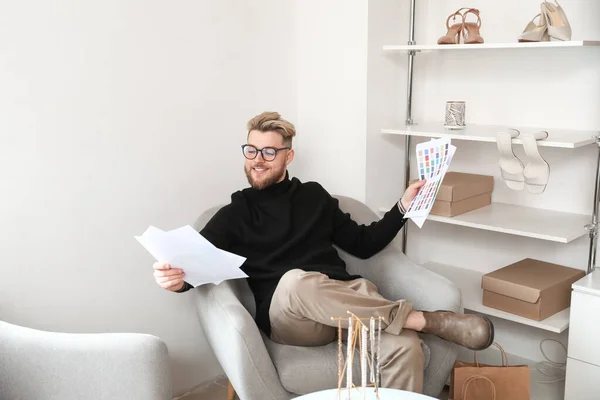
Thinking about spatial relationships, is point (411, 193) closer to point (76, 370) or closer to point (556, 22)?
point (556, 22)

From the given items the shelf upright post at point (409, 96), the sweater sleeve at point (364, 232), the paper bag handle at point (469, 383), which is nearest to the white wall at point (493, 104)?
the shelf upright post at point (409, 96)

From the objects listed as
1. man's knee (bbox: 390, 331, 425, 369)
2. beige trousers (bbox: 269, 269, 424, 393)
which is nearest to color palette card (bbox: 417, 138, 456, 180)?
beige trousers (bbox: 269, 269, 424, 393)

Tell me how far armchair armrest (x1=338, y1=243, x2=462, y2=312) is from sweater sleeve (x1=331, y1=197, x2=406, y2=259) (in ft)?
0.14

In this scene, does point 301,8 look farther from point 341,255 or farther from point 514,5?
point 341,255

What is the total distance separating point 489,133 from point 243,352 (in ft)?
4.33

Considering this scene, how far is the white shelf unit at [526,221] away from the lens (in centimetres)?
250

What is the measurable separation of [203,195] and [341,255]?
0.61 metres

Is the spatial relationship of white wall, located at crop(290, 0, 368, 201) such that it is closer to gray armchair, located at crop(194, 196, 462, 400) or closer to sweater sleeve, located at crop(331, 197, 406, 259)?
sweater sleeve, located at crop(331, 197, 406, 259)

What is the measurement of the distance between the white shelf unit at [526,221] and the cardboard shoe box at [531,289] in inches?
5.5

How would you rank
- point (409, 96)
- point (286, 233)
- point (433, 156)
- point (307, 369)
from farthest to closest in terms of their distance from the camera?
point (409, 96)
point (286, 233)
point (433, 156)
point (307, 369)

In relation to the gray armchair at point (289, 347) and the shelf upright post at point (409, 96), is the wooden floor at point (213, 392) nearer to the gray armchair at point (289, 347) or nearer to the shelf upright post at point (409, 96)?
the gray armchair at point (289, 347)

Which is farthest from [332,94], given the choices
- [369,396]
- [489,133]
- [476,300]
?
[369,396]

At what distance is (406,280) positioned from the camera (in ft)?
8.07

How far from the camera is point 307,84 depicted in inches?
121
